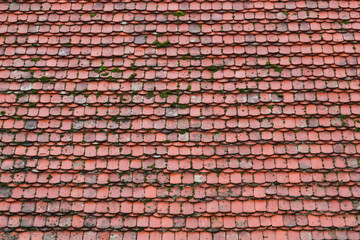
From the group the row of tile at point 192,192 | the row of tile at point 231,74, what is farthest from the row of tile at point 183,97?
the row of tile at point 192,192

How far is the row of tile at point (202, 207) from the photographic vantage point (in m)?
5.00

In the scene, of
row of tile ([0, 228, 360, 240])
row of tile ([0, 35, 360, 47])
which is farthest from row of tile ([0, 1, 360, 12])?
row of tile ([0, 228, 360, 240])

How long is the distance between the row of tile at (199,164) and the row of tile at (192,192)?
6.2 inches

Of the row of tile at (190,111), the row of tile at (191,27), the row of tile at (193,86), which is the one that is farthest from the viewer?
the row of tile at (191,27)

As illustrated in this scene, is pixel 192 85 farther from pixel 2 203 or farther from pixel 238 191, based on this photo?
pixel 2 203

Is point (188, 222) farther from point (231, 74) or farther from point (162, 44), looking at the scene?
point (162, 44)

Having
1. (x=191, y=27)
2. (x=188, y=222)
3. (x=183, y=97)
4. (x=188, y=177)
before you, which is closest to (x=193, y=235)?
(x=188, y=222)

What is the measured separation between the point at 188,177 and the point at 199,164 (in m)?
0.23

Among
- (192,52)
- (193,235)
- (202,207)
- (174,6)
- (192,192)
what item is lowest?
(193,235)

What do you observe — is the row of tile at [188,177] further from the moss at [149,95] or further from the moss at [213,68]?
the moss at [213,68]

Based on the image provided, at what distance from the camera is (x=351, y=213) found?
497cm

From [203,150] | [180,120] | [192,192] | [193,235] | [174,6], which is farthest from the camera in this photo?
[174,6]

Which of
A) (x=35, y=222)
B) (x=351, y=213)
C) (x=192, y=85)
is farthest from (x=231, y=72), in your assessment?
(x=35, y=222)

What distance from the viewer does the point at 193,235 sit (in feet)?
16.3
